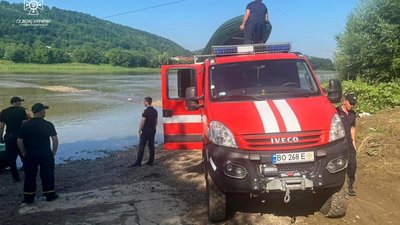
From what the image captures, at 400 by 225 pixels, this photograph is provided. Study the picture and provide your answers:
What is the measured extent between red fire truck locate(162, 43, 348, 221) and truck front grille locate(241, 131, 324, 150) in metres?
0.01

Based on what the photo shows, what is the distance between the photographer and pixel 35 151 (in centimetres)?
667

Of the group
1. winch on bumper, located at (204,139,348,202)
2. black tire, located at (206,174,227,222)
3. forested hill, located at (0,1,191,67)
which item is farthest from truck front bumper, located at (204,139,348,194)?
forested hill, located at (0,1,191,67)

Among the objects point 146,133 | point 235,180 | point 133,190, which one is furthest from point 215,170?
point 146,133

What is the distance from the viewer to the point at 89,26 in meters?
107

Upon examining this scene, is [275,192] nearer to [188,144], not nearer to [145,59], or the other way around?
[188,144]

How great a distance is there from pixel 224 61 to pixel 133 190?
2842 mm

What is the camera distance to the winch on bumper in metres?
4.61

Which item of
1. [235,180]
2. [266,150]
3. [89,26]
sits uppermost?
[89,26]

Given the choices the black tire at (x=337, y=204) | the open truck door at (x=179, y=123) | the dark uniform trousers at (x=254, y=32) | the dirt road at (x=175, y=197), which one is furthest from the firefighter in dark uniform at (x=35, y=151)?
the black tire at (x=337, y=204)

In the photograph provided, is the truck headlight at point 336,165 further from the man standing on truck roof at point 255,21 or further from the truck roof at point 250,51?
the man standing on truck roof at point 255,21

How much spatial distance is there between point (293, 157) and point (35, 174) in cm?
438

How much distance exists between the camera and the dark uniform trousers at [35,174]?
6.64 meters

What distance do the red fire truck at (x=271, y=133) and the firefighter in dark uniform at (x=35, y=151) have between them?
2601 millimetres

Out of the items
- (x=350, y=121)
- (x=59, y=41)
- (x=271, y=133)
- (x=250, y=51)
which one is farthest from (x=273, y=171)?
(x=59, y=41)
